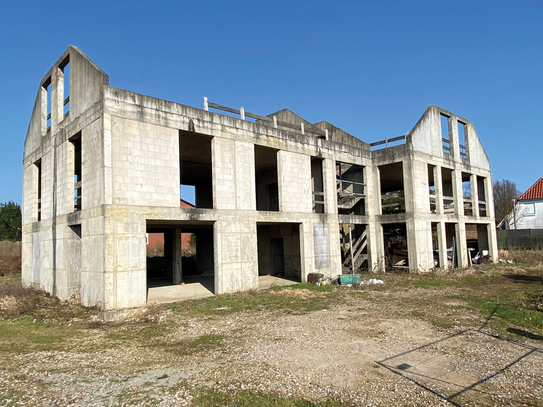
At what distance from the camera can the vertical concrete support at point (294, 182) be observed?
17438mm

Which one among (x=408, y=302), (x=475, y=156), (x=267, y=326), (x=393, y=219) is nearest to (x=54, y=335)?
(x=267, y=326)

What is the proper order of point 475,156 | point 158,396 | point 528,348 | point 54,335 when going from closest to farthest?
point 158,396
point 528,348
point 54,335
point 475,156

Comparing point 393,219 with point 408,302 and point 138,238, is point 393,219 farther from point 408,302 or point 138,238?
point 138,238

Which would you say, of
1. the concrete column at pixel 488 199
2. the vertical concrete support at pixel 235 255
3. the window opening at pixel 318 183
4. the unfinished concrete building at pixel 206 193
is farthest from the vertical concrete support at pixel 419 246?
the vertical concrete support at pixel 235 255

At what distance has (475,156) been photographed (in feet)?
87.6

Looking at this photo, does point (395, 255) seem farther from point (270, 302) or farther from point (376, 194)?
point (270, 302)

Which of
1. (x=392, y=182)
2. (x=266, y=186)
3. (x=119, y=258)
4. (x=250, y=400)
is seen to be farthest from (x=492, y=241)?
(x=250, y=400)

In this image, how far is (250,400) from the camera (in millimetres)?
5410

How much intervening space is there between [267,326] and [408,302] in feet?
18.4

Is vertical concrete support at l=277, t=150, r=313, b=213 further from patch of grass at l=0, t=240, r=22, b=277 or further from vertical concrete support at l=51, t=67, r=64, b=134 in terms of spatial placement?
patch of grass at l=0, t=240, r=22, b=277

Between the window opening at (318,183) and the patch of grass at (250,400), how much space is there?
1429 cm

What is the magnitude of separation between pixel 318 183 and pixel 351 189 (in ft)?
11.2

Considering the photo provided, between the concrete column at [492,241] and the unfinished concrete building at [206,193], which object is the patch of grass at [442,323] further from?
the concrete column at [492,241]

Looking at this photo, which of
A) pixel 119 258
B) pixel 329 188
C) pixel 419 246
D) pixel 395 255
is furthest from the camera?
pixel 395 255
